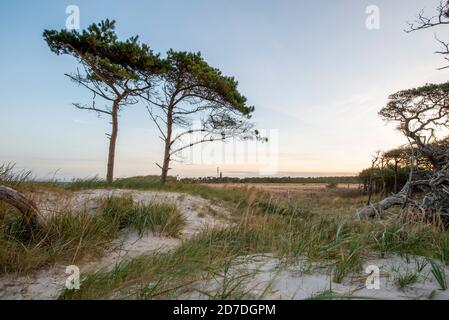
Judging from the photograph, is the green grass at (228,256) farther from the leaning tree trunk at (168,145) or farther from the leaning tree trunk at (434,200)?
the leaning tree trunk at (168,145)

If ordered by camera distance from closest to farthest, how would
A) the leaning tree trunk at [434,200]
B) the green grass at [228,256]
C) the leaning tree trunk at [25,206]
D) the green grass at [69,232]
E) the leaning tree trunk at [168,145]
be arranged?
the green grass at [228,256] < the green grass at [69,232] < the leaning tree trunk at [25,206] < the leaning tree trunk at [434,200] < the leaning tree trunk at [168,145]

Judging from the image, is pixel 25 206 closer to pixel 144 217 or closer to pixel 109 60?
pixel 144 217

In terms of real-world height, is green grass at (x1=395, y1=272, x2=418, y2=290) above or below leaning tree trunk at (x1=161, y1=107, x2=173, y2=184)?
below

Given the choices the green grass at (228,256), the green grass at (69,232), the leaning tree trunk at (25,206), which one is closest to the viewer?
Answer: the green grass at (228,256)

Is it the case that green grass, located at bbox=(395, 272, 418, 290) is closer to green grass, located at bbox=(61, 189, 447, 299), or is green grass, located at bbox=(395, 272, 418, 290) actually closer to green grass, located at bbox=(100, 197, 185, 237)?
green grass, located at bbox=(61, 189, 447, 299)

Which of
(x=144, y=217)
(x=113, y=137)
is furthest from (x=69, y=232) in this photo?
(x=113, y=137)

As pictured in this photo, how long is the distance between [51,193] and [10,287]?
228 inches

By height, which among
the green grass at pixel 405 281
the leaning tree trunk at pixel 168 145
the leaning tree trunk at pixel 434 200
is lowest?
the green grass at pixel 405 281

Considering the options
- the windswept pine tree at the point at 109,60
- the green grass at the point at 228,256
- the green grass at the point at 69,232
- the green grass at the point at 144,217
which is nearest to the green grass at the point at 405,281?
the green grass at the point at 228,256

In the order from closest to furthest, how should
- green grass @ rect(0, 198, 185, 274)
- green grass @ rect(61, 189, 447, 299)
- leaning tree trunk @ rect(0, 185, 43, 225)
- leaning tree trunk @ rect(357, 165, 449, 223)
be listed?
green grass @ rect(61, 189, 447, 299), green grass @ rect(0, 198, 185, 274), leaning tree trunk @ rect(0, 185, 43, 225), leaning tree trunk @ rect(357, 165, 449, 223)

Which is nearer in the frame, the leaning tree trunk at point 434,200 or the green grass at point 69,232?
the green grass at point 69,232

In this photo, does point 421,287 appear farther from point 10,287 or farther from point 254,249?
point 10,287

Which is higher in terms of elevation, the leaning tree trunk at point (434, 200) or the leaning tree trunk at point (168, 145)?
the leaning tree trunk at point (168, 145)

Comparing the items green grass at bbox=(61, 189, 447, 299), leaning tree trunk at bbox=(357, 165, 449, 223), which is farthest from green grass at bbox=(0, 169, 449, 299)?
leaning tree trunk at bbox=(357, 165, 449, 223)
